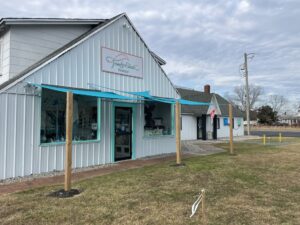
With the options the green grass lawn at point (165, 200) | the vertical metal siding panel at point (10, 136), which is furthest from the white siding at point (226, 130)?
the vertical metal siding panel at point (10, 136)

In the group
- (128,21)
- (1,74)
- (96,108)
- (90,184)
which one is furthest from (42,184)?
(128,21)

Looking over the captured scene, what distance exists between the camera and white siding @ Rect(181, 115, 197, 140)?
24797mm

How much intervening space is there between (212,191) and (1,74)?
307 inches

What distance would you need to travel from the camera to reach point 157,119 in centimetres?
1417

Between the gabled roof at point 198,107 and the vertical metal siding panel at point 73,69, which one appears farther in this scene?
the gabled roof at point 198,107

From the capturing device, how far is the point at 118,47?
1172 centimetres

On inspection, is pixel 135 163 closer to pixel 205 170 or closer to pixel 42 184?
pixel 205 170

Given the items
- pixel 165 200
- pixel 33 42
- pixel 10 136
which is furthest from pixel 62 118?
pixel 165 200

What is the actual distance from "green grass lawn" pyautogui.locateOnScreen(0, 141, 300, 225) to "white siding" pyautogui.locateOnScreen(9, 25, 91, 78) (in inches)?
193

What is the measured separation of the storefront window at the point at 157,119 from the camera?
13322 millimetres

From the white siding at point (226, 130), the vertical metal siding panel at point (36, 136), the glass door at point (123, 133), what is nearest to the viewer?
the vertical metal siding panel at point (36, 136)

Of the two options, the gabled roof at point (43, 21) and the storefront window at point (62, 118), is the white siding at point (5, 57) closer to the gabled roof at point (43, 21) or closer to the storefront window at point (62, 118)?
the gabled roof at point (43, 21)

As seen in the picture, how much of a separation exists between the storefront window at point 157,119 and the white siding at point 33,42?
4.47 meters

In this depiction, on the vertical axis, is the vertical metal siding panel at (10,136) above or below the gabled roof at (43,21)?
below
